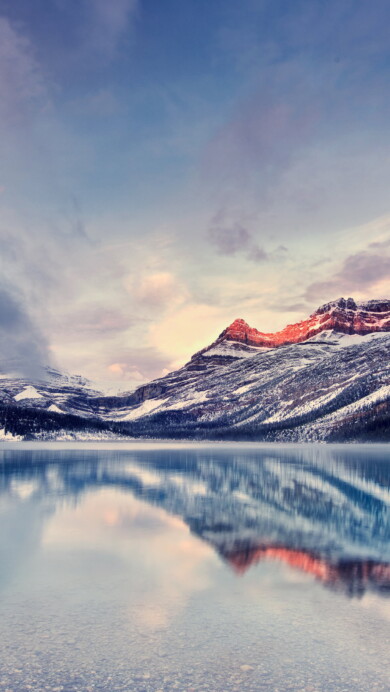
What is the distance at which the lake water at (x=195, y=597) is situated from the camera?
16.2m

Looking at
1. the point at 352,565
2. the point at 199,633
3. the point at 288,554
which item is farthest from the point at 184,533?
the point at 199,633

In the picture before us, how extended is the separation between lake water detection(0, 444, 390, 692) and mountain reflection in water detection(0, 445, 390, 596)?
227 millimetres

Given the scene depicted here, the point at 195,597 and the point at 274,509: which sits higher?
the point at 274,509

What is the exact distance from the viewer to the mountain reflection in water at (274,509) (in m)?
30.1

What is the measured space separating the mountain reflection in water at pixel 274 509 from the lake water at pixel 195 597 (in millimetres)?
227

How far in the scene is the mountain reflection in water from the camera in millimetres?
30062

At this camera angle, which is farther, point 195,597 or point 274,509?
point 274,509

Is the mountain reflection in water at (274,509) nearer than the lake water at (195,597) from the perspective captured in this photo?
No

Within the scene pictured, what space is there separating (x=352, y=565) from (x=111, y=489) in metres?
42.1

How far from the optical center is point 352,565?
96.4 feet

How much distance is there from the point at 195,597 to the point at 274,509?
2712 centimetres

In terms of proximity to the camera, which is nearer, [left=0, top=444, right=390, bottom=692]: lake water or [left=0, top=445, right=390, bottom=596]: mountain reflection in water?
[left=0, top=444, right=390, bottom=692]: lake water

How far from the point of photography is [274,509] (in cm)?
4988

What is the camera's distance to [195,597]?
24000 mm
